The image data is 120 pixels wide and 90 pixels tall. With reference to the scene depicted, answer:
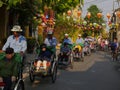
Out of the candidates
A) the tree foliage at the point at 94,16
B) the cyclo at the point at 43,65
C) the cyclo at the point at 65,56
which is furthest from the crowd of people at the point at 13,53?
the tree foliage at the point at 94,16

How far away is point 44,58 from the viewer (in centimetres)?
1412

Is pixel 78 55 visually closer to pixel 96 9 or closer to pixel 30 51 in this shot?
pixel 30 51

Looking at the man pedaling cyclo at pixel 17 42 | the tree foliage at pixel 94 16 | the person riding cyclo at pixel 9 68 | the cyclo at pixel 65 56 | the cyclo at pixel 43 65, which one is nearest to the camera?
the person riding cyclo at pixel 9 68

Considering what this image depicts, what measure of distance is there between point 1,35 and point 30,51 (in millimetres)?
6097

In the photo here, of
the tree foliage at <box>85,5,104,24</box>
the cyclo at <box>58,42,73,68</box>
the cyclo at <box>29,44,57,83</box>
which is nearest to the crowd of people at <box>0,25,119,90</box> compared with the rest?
the cyclo at <box>29,44,57,83</box>

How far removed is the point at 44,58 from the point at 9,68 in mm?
5159

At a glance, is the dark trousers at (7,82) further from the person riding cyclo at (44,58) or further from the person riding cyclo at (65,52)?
the person riding cyclo at (65,52)

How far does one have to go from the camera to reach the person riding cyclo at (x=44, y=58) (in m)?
13.8

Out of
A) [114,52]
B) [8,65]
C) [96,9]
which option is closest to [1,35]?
[114,52]

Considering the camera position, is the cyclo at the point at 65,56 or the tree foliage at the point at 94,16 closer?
the cyclo at the point at 65,56

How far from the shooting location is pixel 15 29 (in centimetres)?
1167

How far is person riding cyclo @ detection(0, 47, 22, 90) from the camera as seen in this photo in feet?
28.9

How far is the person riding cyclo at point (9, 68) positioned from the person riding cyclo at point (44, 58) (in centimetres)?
458

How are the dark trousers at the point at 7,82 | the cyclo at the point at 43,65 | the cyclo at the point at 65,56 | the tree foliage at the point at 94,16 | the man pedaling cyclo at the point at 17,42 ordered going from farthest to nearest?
the tree foliage at the point at 94,16
the cyclo at the point at 65,56
the cyclo at the point at 43,65
the man pedaling cyclo at the point at 17,42
the dark trousers at the point at 7,82
